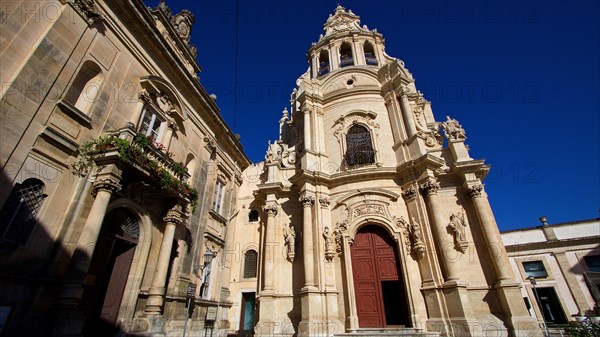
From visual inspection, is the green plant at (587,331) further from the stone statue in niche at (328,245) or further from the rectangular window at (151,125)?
the rectangular window at (151,125)

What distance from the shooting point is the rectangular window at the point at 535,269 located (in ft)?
76.4

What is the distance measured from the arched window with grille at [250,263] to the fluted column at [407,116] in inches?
427

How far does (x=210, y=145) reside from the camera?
1449 centimetres

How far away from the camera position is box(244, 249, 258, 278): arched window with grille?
600 inches

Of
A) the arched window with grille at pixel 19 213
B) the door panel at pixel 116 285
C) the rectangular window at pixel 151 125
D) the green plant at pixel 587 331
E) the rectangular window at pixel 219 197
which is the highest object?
the rectangular window at pixel 151 125

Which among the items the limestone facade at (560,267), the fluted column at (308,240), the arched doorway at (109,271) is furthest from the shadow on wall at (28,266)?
the limestone facade at (560,267)

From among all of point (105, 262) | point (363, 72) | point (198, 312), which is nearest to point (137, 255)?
point (105, 262)

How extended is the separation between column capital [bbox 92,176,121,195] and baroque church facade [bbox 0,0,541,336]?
28mm

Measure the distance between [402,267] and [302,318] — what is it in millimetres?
4805

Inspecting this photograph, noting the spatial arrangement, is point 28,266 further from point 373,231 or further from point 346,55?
point 346,55

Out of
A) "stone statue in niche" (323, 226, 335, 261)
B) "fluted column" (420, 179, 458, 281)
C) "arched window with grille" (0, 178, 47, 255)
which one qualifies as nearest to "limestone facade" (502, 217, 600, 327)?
"fluted column" (420, 179, 458, 281)

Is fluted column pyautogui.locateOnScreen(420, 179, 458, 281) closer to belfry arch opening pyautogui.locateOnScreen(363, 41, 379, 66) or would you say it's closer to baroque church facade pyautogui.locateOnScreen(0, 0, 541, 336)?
baroque church facade pyautogui.locateOnScreen(0, 0, 541, 336)

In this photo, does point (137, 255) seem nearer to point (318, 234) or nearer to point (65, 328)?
point (65, 328)

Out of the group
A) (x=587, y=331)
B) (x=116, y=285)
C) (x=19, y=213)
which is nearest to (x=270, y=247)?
(x=116, y=285)
